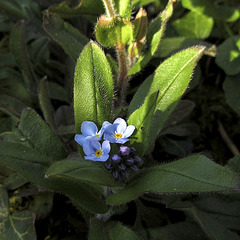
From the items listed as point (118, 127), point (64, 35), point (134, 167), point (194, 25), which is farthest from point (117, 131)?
point (194, 25)

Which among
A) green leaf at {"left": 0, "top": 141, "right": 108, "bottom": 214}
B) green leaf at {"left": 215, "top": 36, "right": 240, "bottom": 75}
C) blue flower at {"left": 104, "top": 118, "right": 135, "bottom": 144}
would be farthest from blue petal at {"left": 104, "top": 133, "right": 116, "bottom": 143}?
green leaf at {"left": 215, "top": 36, "right": 240, "bottom": 75}

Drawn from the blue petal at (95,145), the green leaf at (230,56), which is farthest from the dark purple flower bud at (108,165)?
the green leaf at (230,56)

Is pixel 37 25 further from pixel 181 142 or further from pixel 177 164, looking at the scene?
pixel 177 164

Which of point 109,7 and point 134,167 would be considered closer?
point 134,167

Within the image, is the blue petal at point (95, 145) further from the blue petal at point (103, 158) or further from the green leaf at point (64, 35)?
the green leaf at point (64, 35)

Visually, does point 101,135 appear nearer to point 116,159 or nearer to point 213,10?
point 116,159

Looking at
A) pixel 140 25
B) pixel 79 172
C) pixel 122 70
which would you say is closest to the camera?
pixel 79 172
